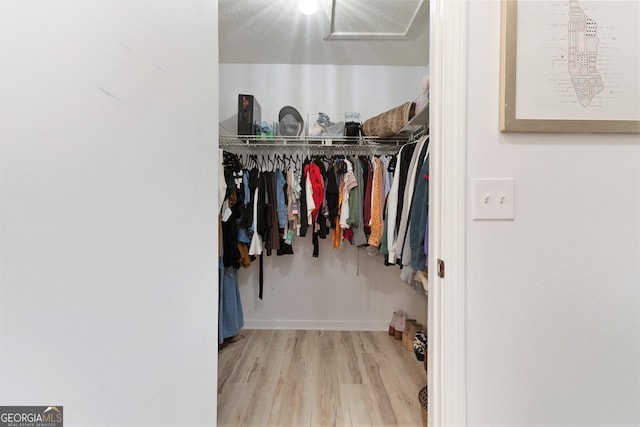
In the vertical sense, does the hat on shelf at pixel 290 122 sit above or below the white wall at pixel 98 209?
above

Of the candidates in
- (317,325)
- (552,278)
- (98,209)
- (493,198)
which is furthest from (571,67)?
(317,325)

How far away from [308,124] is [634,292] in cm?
239

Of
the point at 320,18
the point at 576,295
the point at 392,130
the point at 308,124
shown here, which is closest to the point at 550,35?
the point at 576,295

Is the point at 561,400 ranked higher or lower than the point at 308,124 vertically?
lower

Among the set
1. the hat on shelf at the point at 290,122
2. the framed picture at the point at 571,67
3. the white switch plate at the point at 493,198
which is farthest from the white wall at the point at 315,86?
the white switch plate at the point at 493,198

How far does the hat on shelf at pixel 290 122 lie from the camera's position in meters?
2.64

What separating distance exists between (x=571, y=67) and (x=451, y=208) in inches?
21.4

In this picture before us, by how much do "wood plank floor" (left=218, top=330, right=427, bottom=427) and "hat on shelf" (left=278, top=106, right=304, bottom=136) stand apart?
1.81m

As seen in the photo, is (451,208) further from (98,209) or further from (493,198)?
(98,209)

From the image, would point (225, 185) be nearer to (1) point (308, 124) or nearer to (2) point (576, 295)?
(1) point (308, 124)

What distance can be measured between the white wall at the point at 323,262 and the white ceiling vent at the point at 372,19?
520mm

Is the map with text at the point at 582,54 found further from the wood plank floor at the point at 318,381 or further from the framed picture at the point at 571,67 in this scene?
the wood plank floor at the point at 318,381

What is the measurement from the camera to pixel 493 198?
90 cm

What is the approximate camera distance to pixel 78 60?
1.91 ft
